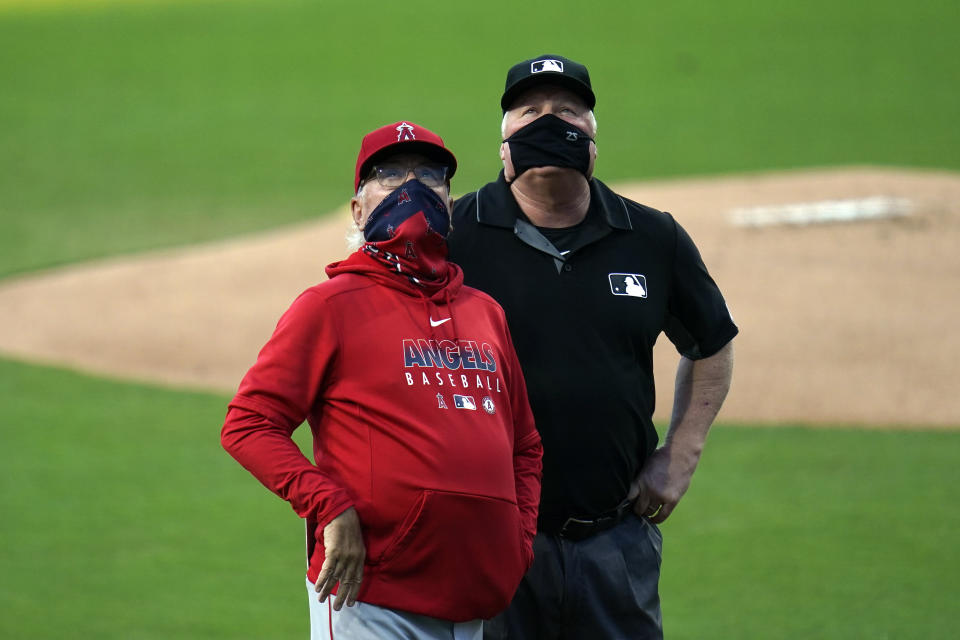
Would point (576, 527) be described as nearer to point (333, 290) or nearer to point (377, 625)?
point (377, 625)

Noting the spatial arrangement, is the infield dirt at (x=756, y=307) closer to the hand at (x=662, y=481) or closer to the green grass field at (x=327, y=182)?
the green grass field at (x=327, y=182)

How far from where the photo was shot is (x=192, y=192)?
56.9 ft

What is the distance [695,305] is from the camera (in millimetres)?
3631

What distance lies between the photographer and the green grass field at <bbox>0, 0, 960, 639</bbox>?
6156 millimetres

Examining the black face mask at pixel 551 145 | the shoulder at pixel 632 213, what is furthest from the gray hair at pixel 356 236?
the shoulder at pixel 632 213

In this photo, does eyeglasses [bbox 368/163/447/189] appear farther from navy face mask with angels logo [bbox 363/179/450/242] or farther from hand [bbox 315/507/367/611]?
hand [bbox 315/507/367/611]

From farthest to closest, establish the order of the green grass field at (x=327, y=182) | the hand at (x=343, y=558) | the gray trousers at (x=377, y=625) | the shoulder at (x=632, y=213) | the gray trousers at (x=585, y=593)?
the green grass field at (x=327, y=182) → the shoulder at (x=632, y=213) → the gray trousers at (x=585, y=593) → the gray trousers at (x=377, y=625) → the hand at (x=343, y=558)

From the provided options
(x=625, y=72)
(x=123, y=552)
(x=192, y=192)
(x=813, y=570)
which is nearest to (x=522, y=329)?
(x=813, y=570)

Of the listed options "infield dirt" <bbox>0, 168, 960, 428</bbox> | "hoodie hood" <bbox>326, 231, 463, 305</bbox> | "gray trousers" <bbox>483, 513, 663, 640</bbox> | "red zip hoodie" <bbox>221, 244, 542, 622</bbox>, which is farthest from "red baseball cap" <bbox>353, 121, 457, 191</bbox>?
"infield dirt" <bbox>0, 168, 960, 428</bbox>

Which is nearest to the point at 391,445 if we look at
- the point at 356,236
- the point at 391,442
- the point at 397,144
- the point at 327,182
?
the point at 391,442

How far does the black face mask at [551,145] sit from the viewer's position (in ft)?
11.3

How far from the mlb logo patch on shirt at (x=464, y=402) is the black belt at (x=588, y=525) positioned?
68cm

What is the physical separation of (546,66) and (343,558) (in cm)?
150

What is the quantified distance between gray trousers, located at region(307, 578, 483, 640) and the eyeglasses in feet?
3.26
